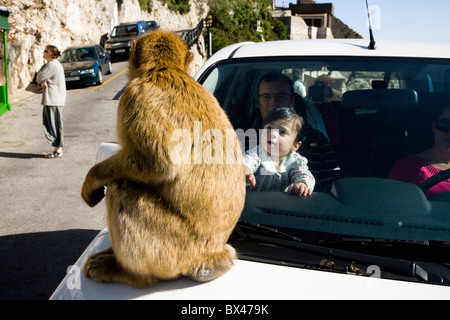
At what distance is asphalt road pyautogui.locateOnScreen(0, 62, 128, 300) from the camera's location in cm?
362

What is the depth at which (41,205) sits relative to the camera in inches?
211

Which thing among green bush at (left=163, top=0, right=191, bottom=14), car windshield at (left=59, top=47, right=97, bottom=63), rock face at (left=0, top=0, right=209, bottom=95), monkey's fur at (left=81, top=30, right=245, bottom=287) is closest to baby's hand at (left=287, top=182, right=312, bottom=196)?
monkey's fur at (left=81, top=30, right=245, bottom=287)

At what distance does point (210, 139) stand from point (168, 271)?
51 cm

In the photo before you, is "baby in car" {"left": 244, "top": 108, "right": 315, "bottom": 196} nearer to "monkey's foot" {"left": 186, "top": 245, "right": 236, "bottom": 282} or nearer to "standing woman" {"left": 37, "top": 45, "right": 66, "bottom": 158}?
"monkey's foot" {"left": 186, "top": 245, "right": 236, "bottom": 282}

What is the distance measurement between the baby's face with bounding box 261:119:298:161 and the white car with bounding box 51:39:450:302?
0.68ft

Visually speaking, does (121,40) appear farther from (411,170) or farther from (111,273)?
(111,273)

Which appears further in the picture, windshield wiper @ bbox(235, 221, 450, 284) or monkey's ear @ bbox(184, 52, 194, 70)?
monkey's ear @ bbox(184, 52, 194, 70)

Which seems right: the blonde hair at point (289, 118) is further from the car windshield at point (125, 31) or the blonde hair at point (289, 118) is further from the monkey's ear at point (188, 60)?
the car windshield at point (125, 31)

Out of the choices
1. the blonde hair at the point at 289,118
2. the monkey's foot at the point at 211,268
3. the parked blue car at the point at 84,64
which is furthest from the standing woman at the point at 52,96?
the parked blue car at the point at 84,64

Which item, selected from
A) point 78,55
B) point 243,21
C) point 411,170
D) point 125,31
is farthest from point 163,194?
point 243,21

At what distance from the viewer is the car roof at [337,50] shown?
7.44ft

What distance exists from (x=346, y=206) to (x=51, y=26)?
2035 cm

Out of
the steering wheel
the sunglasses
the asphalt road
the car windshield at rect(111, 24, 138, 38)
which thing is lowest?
the asphalt road
